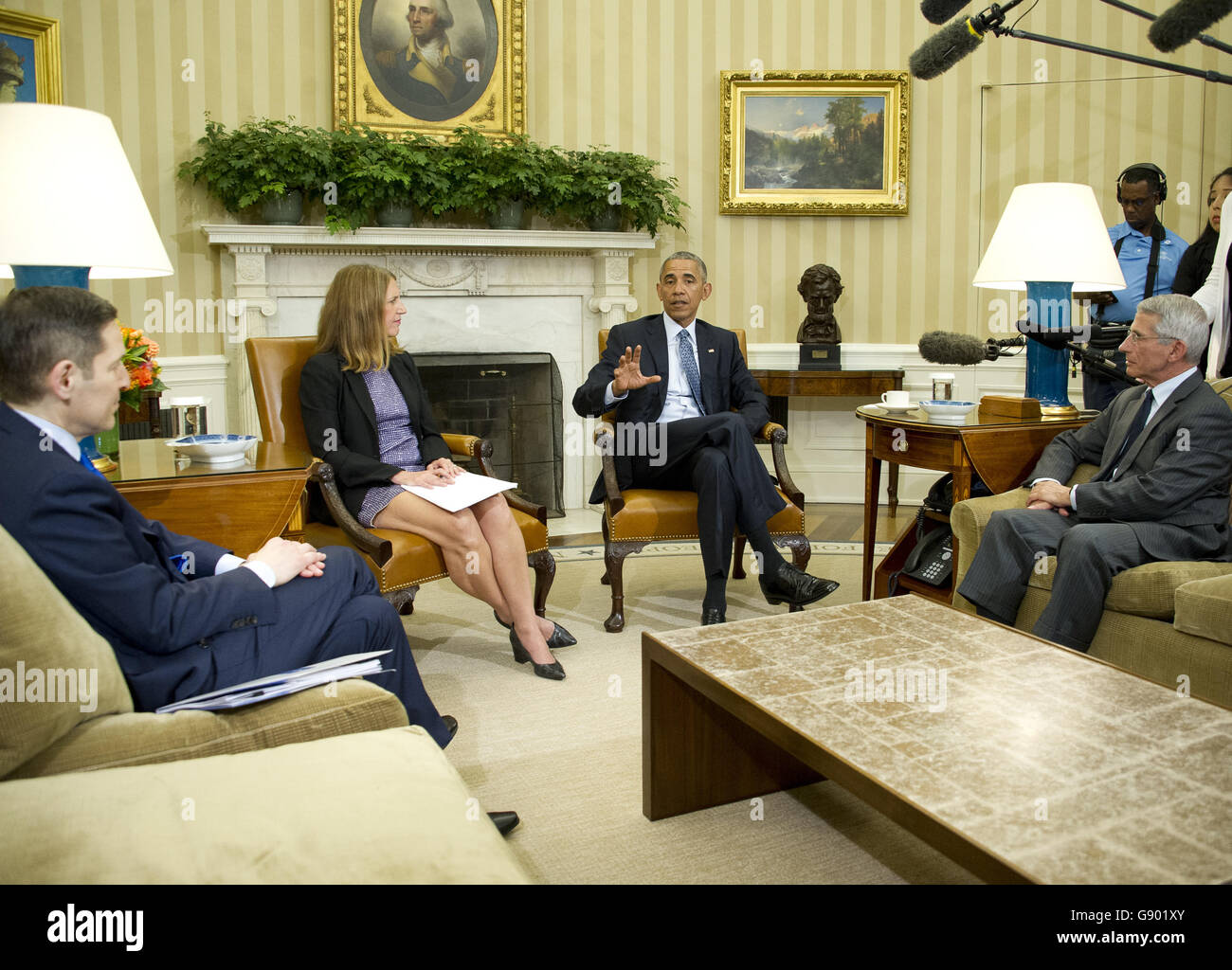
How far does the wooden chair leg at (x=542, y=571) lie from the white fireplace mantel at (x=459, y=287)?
95.6 inches

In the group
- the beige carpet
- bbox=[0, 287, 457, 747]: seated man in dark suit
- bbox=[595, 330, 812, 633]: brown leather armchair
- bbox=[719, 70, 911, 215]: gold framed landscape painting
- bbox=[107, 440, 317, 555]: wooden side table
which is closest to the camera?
bbox=[0, 287, 457, 747]: seated man in dark suit

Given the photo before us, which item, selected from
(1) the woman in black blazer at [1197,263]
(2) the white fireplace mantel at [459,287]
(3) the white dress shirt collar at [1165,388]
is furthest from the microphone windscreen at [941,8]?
(2) the white fireplace mantel at [459,287]

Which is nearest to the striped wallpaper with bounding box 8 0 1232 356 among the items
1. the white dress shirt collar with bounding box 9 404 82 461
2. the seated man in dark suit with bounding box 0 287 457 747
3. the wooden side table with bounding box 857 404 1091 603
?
the wooden side table with bounding box 857 404 1091 603

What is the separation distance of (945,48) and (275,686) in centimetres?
221

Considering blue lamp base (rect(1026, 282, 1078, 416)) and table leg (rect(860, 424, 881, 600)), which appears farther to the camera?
table leg (rect(860, 424, 881, 600))

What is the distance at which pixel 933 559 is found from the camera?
3.94 m

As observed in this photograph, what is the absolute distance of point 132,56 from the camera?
533cm

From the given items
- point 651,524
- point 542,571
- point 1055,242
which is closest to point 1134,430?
point 1055,242

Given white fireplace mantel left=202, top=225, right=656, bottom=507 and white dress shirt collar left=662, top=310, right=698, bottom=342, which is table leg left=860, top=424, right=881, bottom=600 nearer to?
white dress shirt collar left=662, top=310, right=698, bottom=342

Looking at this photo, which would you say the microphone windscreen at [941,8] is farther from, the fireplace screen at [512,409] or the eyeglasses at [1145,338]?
the fireplace screen at [512,409]

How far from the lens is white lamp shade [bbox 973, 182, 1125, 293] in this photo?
149 inches

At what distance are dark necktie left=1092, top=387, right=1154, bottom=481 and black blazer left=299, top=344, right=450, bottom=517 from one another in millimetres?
2401
